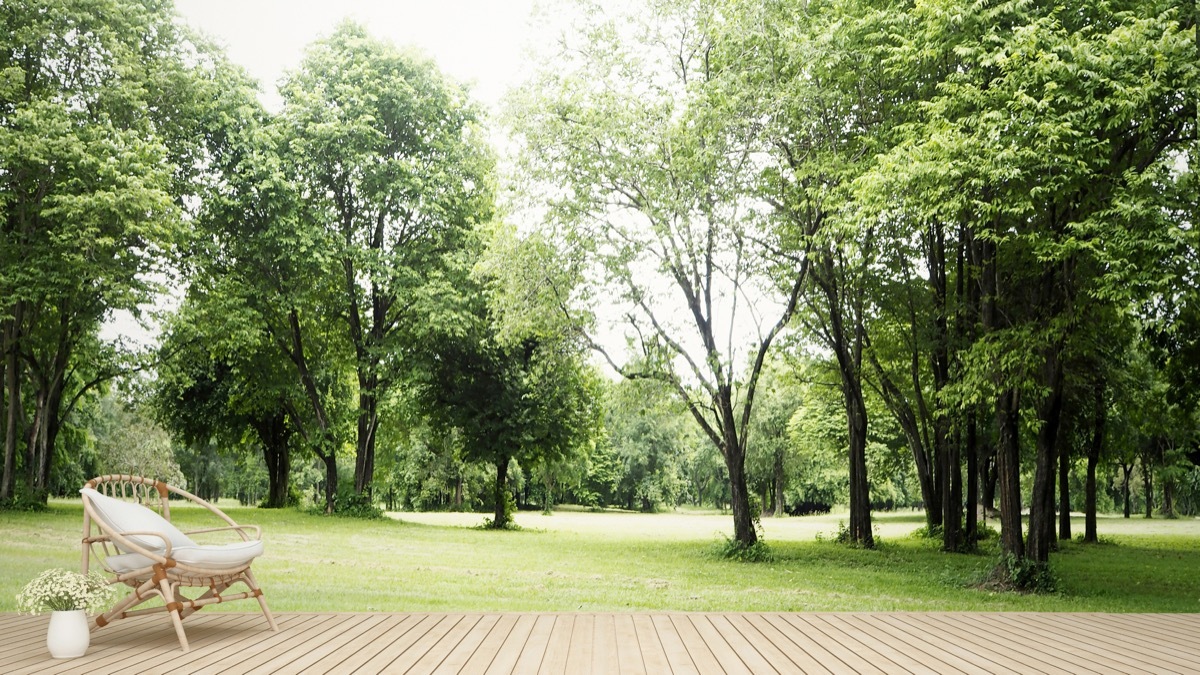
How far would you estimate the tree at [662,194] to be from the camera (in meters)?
11.1

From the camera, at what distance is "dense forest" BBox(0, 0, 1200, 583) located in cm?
779

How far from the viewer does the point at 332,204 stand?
16.0 metres

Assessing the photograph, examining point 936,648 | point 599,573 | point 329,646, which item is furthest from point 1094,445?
point 329,646

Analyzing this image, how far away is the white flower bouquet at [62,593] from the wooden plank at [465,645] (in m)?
1.75

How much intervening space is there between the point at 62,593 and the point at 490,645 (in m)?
2.12

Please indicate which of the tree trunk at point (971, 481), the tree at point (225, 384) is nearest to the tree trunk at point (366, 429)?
the tree at point (225, 384)

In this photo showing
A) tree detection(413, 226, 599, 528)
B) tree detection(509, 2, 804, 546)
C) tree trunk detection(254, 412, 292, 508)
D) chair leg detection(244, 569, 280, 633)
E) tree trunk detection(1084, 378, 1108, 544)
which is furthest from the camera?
tree trunk detection(254, 412, 292, 508)

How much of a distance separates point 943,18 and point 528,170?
18.3ft

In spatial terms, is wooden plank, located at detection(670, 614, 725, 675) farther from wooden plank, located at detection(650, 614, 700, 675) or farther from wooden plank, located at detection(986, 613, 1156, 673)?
wooden plank, located at detection(986, 613, 1156, 673)

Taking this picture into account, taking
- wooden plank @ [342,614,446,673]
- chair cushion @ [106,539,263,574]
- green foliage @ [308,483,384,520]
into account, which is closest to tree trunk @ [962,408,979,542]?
wooden plank @ [342,614,446,673]

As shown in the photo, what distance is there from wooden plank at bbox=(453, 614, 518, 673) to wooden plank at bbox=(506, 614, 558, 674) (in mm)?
31

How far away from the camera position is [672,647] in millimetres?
4652

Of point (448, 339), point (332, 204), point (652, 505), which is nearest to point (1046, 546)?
point (448, 339)

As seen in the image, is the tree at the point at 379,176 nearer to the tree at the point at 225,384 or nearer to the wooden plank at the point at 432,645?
the tree at the point at 225,384
